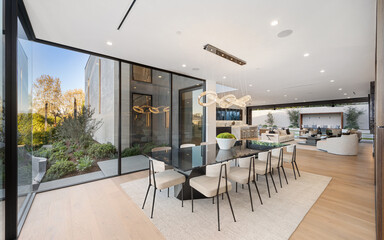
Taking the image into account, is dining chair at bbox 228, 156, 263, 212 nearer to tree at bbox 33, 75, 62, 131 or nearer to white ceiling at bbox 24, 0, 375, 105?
white ceiling at bbox 24, 0, 375, 105

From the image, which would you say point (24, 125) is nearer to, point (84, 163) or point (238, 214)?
point (84, 163)

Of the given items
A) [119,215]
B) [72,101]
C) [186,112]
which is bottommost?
[119,215]

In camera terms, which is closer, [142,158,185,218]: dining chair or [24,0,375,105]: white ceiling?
[24,0,375,105]: white ceiling

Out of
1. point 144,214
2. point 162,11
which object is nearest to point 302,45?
point 162,11

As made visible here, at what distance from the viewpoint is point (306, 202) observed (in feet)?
8.02

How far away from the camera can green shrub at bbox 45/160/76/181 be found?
2.93m

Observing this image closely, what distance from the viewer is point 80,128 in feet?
10.4

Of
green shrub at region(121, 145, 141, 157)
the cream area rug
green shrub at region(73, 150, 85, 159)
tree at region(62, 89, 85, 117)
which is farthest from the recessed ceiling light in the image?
green shrub at region(73, 150, 85, 159)

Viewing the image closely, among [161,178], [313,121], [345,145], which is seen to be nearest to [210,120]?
[161,178]

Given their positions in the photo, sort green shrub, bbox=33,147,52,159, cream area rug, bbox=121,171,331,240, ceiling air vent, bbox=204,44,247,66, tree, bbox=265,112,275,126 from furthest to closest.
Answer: tree, bbox=265,112,275,126 < ceiling air vent, bbox=204,44,247,66 < green shrub, bbox=33,147,52,159 < cream area rug, bbox=121,171,331,240

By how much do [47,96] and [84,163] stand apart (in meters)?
1.47

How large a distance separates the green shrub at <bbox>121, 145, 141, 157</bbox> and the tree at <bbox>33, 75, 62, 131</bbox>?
1.56 metres

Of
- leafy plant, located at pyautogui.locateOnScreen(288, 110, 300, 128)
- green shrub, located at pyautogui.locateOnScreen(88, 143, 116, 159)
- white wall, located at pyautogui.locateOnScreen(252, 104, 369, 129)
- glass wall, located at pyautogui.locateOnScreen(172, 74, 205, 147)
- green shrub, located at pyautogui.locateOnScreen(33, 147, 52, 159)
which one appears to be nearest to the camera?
green shrub, located at pyautogui.locateOnScreen(33, 147, 52, 159)

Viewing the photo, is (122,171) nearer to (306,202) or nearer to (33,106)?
(33,106)
